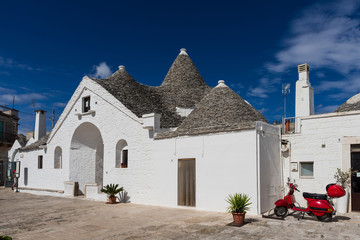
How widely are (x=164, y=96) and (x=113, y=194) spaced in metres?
7.94

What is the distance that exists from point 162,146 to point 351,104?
38.3 feet

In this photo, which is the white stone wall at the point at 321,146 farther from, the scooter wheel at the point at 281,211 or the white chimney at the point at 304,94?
the scooter wheel at the point at 281,211

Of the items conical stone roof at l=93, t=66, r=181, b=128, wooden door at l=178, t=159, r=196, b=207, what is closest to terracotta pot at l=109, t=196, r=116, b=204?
wooden door at l=178, t=159, r=196, b=207

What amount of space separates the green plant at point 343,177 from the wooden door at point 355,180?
208 mm

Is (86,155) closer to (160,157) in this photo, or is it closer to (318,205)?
(160,157)

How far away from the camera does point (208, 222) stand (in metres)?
9.71

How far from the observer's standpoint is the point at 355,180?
11.0 m

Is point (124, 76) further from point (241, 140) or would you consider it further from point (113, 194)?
point (241, 140)

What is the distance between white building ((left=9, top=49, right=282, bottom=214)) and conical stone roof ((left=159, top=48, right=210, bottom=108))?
0.07 metres

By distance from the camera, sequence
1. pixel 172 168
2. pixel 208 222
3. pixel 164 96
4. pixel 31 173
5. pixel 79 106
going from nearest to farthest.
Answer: pixel 208 222 → pixel 172 168 → pixel 79 106 → pixel 164 96 → pixel 31 173

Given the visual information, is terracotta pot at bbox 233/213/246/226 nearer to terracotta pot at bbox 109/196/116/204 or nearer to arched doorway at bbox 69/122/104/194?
terracotta pot at bbox 109/196/116/204

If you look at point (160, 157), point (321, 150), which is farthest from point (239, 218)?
point (160, 157)

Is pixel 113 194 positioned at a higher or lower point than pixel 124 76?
lower

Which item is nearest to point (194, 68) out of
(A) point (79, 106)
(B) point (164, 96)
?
(B) point (164, 96)
